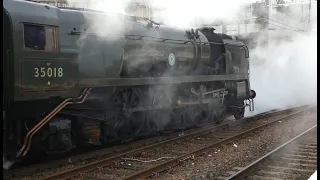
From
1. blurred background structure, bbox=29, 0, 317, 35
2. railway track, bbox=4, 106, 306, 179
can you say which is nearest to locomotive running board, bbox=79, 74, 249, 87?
railway track, bbox=4, 106, 306, 179

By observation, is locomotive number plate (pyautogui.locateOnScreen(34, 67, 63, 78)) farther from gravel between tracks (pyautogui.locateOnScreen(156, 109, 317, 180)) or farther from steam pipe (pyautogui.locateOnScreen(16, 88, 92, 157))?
gravel between tracks (pyautogui.locateOnScreen(156, 109, 317, 180))

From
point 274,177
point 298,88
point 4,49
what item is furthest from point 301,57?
point 4,49

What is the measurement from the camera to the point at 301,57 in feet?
82.5

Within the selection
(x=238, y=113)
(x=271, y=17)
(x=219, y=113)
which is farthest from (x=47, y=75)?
(x=271, y=17)

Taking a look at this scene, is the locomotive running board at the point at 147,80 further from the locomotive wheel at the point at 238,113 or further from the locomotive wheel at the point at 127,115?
the locomotive wheel at the point at 238,113

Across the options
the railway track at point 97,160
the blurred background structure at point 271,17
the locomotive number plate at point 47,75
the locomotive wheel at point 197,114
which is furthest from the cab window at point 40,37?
the blurred background structure at point 271,17

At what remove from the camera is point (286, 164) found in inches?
281

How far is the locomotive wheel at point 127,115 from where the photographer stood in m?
8.22

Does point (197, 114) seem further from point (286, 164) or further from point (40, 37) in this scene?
point (40, 37)

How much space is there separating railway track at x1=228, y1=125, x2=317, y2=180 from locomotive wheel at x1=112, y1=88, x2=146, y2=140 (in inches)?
123

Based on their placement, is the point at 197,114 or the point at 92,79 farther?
the point at 197,114

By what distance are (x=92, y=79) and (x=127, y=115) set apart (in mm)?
1448

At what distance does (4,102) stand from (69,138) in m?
1.39

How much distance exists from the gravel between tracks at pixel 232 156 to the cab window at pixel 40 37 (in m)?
2.99
